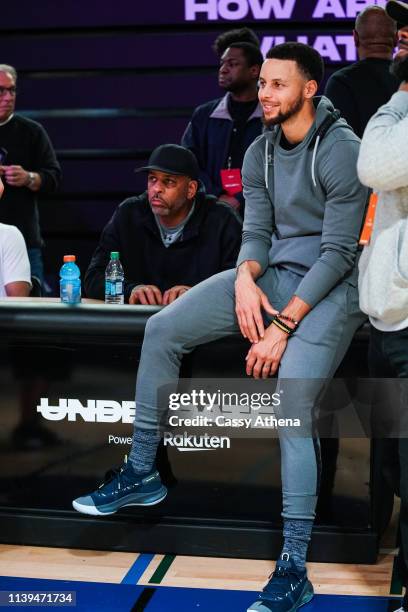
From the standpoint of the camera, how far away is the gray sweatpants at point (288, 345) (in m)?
3.47

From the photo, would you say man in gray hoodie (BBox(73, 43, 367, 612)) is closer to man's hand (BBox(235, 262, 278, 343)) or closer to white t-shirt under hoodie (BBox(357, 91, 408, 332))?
man's hand (BBox(235, 262, 278, 343))

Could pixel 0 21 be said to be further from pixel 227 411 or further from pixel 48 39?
pixel 227 411

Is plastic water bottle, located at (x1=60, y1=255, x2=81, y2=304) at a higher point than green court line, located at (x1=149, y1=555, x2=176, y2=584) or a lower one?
higher

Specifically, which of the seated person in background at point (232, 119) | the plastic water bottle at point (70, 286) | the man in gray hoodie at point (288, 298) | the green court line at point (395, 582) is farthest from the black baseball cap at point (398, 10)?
the seated person in background at point (232, 119)

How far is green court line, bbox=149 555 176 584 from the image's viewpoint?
3.72 m

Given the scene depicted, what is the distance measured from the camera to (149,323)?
3.73 meters

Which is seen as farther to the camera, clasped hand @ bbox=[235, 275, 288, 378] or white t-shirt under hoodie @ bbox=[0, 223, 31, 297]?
white t-shirt under hoodie @ bbox=[0, 223, 31, 297]

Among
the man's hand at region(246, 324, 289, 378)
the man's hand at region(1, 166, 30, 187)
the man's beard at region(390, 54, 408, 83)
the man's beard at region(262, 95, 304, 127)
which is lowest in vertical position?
the man's hand at region(246, 324, 289, 378)

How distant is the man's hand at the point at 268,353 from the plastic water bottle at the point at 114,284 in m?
0.76

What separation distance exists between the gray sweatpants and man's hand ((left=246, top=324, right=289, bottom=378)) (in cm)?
3

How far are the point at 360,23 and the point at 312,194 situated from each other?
1.82 metres

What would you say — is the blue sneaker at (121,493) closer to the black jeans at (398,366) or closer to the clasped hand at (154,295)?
the clasped hand at (154,295)

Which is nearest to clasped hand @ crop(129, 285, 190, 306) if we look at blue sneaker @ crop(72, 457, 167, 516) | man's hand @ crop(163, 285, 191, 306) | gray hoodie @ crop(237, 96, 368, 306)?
man's hand @ crop(163, 285, 191, 306)

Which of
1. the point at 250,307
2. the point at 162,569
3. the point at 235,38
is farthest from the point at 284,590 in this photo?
the point at 235,38
